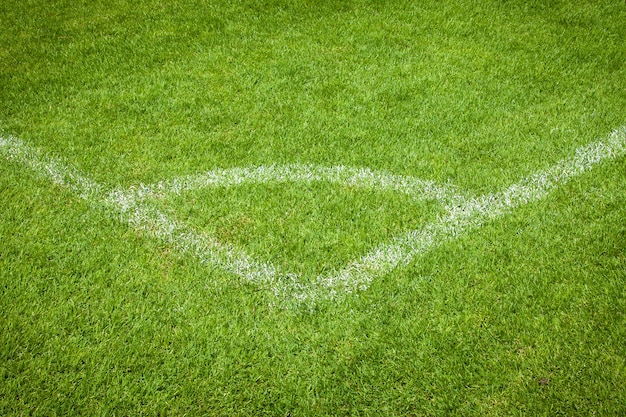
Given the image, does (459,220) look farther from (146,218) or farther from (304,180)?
(146,218)

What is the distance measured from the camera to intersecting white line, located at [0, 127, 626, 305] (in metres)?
2.62

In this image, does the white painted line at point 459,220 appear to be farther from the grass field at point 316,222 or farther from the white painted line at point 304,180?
the white painted line at point 304,180

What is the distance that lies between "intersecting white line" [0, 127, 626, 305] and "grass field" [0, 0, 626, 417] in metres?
0.01

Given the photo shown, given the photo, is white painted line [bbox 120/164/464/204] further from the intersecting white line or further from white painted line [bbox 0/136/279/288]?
white painted line [bbox 0/136/279/288]

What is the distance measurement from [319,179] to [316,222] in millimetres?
418

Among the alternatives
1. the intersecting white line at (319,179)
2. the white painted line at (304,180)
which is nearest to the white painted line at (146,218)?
the intersecting white line at (319,179)

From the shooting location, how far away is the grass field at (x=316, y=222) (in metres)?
2.19

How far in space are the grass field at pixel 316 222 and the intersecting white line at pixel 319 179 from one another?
14mm

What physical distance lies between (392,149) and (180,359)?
78.1 inches

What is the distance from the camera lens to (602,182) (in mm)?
3121

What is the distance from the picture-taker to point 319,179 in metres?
3.26

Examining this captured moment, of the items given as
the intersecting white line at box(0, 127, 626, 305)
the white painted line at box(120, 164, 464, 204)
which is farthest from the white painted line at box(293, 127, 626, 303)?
the white painted line at box(120, 164, 464, 204)

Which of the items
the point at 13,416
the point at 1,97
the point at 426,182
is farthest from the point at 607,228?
the point at 1,97

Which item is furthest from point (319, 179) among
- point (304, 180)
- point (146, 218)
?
point (146, 218)
